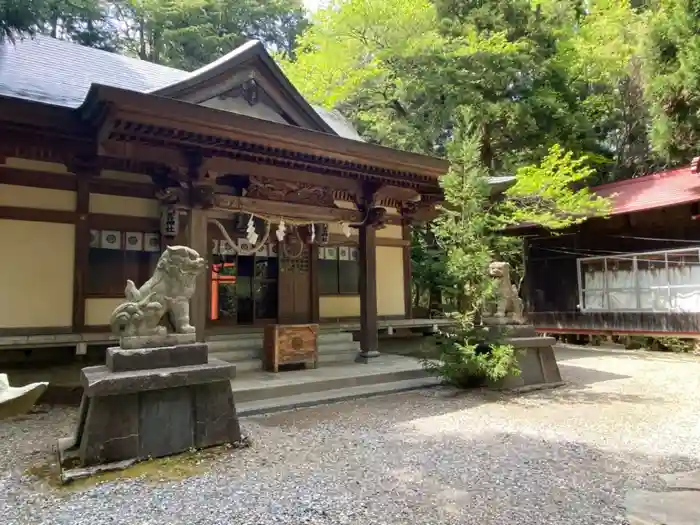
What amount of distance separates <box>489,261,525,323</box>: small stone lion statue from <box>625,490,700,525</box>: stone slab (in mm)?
3935

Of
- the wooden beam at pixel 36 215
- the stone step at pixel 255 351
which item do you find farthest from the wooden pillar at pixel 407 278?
the wooden beam at pixel 36 215

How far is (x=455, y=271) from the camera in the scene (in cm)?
681

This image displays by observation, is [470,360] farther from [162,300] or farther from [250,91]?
[250,91]

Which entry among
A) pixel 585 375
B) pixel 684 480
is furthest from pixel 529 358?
pixel 684 480

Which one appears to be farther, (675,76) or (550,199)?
(550,199)

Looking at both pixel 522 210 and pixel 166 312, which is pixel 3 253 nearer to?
pixel 166 312

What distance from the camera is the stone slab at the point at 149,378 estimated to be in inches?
152

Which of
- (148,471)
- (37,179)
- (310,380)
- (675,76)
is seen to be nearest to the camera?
(148,471)

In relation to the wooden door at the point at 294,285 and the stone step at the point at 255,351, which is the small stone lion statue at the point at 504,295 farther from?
the wooden door at the point at 294,285

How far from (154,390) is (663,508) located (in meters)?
3.79

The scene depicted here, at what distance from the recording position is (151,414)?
413 centimetres

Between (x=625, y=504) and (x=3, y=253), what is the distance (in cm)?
733

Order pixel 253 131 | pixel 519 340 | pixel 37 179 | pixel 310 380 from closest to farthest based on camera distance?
pixel 253 131 < pixel 310 380 < pixel 37 179 < pixel 519 340

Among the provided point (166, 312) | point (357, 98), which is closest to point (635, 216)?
point (357, 98)
